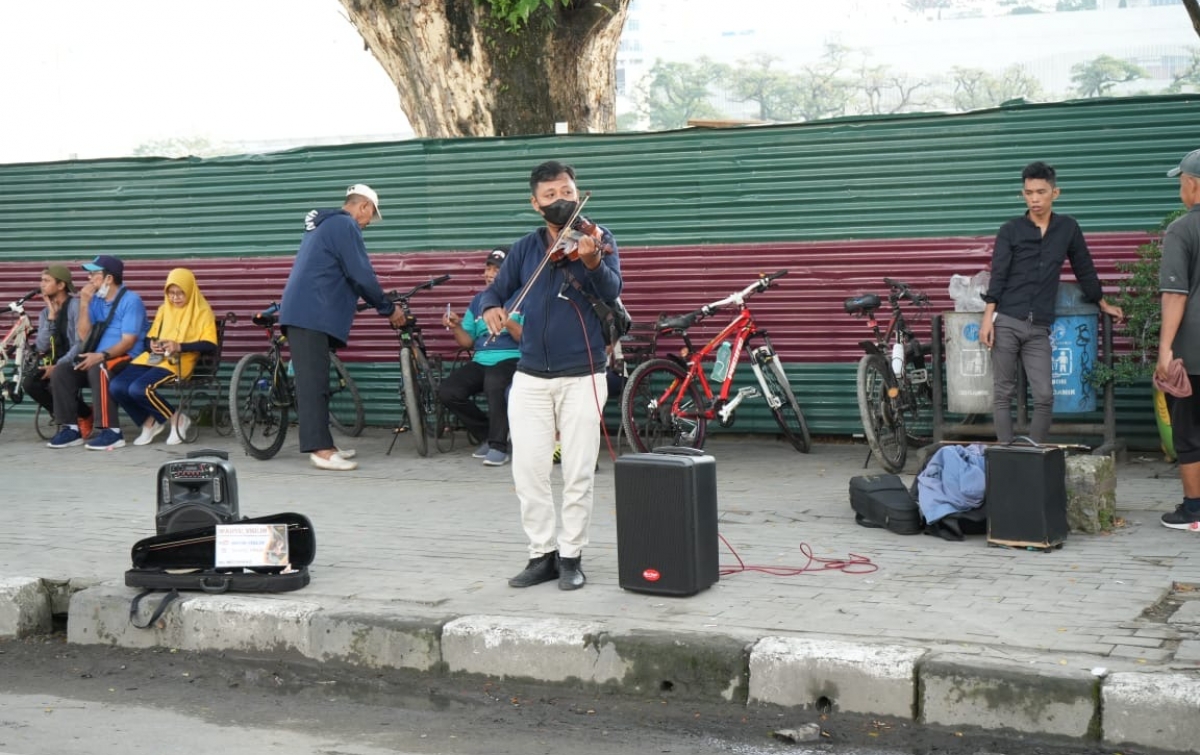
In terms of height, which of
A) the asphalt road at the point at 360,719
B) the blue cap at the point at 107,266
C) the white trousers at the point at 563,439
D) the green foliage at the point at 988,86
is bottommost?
the asphalt road at the point at 360,719

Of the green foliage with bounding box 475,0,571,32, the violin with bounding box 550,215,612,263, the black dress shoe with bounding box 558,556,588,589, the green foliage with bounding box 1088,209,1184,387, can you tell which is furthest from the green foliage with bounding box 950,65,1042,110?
the black dress shoe with bounding box 558,556,588,589

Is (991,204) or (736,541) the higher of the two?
(991,204)

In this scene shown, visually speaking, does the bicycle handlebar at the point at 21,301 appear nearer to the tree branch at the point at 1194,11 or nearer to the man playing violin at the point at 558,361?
the man playing violin at the point at 558,361

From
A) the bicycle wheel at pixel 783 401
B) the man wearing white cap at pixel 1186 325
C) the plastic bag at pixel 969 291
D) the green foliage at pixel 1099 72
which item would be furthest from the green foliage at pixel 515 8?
the green foliage at pixel 1099 72

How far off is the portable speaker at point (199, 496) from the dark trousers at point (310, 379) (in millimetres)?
3490

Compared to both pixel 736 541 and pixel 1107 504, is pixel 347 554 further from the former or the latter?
pixel 1107 504

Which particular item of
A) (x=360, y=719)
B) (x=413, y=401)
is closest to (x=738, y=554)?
(x=360, y=719)

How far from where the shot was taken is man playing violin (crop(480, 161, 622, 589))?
6.36m

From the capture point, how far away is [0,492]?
9.95m

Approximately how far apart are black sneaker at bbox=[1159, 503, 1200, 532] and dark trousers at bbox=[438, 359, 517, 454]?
4.71 metres

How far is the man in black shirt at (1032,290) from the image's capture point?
8.59 metres

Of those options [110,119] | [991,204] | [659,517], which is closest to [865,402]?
[991,204]

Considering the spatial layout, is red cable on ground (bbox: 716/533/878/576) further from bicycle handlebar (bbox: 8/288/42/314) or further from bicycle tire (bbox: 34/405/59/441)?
bicycle handlebar (bbox: 8/288/42/314)

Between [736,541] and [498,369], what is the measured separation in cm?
335
